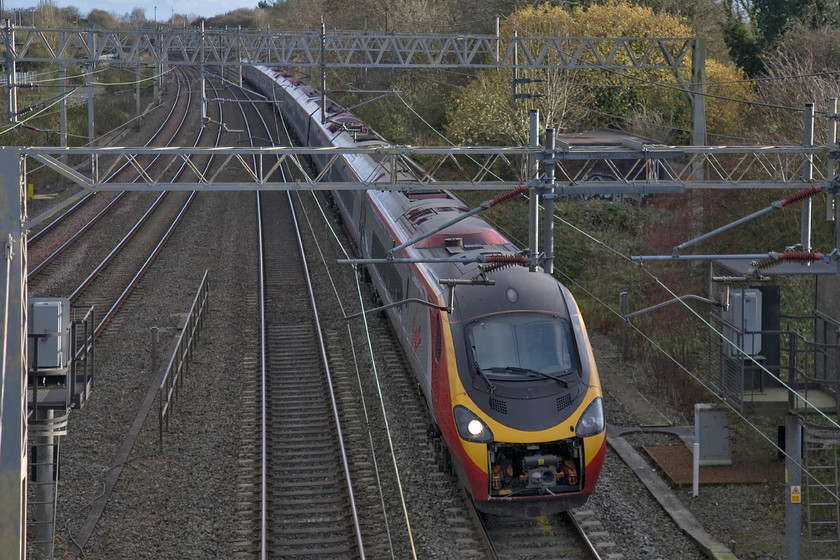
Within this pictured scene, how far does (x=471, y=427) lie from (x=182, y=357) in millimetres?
7314

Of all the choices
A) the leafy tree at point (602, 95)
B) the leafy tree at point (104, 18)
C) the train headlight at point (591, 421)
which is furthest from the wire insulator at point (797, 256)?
the leafy tree at point (104, 18)

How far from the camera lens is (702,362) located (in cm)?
1805

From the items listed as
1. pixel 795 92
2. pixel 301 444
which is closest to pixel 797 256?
pixel 301 444

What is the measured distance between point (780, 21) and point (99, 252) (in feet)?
94.1

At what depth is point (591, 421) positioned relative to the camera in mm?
11445

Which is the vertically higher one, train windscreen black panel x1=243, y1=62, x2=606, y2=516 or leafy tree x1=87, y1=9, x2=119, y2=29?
leafy tree x1=87, y1=9, x2=119, y2=29

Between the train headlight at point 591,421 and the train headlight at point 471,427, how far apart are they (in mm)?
1060

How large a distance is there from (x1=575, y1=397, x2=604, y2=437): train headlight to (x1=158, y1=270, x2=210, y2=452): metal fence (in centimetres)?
628

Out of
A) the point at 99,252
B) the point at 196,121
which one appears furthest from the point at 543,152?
the point at 196,121

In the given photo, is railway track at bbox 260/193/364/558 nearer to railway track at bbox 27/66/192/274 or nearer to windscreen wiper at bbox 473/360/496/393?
windscreen wiper at bbox 473/360/496/393

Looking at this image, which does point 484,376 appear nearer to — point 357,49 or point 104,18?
point 357,49

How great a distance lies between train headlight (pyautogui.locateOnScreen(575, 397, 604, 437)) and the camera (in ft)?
37.2

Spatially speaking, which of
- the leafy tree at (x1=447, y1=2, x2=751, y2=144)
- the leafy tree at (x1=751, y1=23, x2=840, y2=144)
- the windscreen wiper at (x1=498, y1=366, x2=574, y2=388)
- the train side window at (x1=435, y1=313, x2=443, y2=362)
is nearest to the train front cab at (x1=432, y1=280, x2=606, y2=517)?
the windscreen wiper at (x1=498, y1=366, x2=574, y2=388)

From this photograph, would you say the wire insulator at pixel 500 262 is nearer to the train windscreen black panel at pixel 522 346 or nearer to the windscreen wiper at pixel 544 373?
the train windscreen black panel at pixel 522 346
